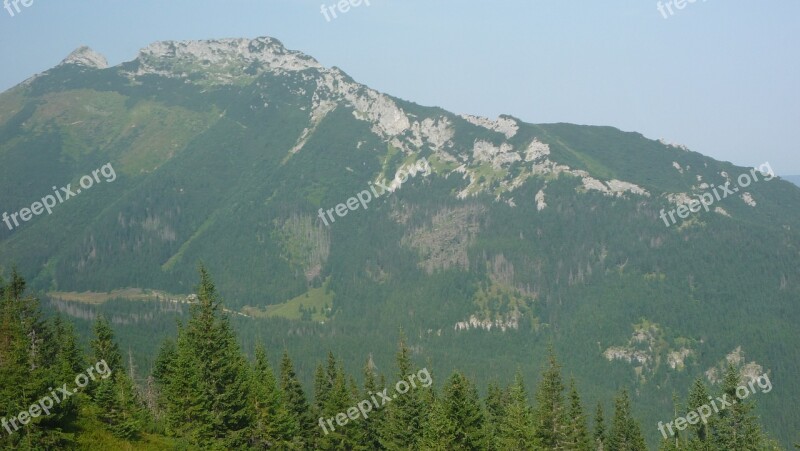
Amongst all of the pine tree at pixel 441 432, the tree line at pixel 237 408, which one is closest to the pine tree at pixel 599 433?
the tree line at pixel 237 408

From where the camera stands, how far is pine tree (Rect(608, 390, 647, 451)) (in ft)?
270

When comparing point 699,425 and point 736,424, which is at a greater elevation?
→ point 736,424

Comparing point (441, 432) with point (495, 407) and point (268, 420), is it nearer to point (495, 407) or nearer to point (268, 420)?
point (268, 420)

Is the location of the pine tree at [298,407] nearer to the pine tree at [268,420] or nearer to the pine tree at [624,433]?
the pine tree at [268,420]

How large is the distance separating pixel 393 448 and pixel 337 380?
11.6 m

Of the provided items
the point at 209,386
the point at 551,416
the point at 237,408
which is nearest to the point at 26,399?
the point at 209,386

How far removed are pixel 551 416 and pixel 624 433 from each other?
23213mm

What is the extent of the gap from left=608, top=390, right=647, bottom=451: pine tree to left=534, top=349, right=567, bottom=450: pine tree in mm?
21679

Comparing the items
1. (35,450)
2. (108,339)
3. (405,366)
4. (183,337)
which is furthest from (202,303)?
(108,339)

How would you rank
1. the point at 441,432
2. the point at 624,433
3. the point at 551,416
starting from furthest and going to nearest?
the point at 624,433
the point at 551,416
the point at 441,432

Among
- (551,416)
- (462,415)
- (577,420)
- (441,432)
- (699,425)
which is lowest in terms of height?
(699,425)

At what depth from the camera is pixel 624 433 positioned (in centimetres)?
8262

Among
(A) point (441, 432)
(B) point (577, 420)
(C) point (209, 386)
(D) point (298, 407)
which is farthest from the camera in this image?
(B) point (577, 420)

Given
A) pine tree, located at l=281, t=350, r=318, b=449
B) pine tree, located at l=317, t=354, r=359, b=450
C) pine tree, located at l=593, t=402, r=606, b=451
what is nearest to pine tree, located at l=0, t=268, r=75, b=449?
pine tree, located at l=281, t=350, r=318, b=449
